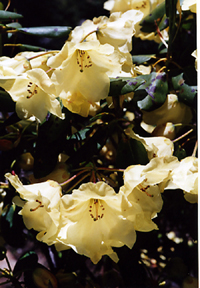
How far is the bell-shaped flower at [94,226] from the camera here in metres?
0.57

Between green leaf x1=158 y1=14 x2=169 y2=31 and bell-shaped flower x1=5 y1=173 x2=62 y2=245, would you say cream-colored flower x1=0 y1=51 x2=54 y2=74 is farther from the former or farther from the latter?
green leaf x1=158 y1=14 x2=169 y2=31

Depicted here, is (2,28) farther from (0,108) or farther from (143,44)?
(143,44)

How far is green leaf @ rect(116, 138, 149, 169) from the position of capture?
28.3 inches

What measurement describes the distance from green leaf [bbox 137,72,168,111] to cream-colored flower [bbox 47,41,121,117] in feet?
0.38

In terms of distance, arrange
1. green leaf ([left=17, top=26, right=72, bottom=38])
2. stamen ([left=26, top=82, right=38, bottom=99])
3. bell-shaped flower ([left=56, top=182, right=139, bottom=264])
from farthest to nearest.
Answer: green leaf ([left=17, top=26, right=72, bottom=38])
stamen ([left=26, top=82, right=38, bottom=99])
bell-shaped flower ([left=56, top=182, right=139, bottom=264])

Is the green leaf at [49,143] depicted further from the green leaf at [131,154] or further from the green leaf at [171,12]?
the green leaf at [171,12]

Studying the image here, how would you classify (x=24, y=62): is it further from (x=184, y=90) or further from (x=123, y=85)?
(x=184, y=90)

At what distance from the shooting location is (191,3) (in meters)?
0.73

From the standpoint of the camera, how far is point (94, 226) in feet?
2.08

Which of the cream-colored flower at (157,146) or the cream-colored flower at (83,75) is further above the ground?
the cream-colored flower at (83,75)

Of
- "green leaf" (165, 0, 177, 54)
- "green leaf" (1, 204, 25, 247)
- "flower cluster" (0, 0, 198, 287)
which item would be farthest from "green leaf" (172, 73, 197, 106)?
"green leaf" (1, 204, 25, 247)

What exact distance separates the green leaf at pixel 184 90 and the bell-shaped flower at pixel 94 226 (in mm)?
335

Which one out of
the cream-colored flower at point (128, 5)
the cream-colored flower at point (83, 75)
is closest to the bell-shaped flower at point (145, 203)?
the cream-colored flower at point (83, 75)

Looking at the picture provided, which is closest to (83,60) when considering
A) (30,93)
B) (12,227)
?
(30,93)
